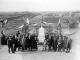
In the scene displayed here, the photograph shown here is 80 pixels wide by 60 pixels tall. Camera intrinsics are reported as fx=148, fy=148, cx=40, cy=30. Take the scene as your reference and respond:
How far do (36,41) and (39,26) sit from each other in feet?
0.71

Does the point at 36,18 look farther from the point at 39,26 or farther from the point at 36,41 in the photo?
the point at 36,41

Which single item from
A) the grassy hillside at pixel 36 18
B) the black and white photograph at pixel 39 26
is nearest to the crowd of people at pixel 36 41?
the black and white photograph at pixel 39 26

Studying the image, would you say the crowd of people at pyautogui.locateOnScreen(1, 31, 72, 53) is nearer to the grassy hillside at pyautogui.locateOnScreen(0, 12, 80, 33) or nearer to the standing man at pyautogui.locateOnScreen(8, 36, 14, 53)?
the standing man at pyautogui.locateOnScreen(8, 36, 14, 53)

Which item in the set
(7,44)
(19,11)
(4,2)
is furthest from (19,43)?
(4,2)

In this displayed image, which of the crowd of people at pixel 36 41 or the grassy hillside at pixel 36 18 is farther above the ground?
the grassy hillside at pixel 36 18

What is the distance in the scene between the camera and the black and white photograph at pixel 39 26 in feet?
6.91

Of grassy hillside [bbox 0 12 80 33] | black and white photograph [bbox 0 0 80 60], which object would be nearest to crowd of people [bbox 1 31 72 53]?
black and white photograph [bbox 0 0 80 60]

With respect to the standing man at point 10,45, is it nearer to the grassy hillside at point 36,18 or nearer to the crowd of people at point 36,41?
the crowd of people at point 36,41

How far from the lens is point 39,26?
2.12 m

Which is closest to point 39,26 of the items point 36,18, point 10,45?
point 36,18

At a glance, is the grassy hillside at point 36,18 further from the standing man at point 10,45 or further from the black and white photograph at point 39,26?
the standing man at point 10,45

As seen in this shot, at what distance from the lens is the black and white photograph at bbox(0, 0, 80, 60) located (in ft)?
6.91

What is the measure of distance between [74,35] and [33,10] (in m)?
0.68

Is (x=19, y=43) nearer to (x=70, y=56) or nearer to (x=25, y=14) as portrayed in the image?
(x=25, y=14)
